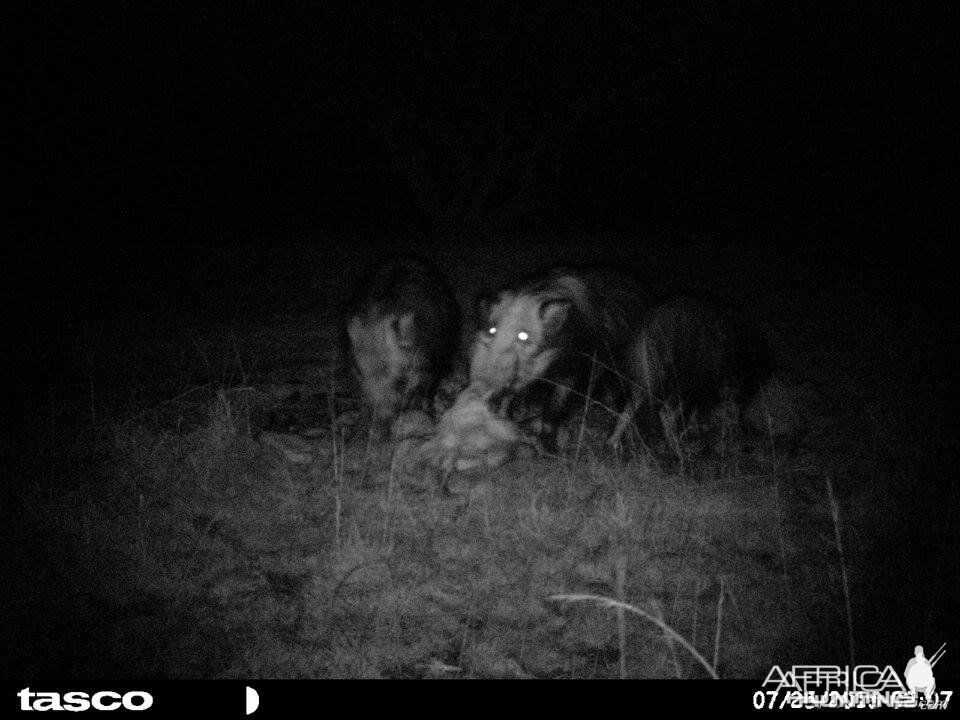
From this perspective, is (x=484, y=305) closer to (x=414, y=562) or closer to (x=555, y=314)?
(x=555, y=314)

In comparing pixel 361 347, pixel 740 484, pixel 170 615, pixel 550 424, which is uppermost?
pixel 361 347

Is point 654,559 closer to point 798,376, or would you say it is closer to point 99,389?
point 798,376

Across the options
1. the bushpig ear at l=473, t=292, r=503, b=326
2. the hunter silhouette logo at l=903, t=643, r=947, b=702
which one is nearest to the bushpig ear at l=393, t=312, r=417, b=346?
the bushpig ear at l=473, t=292, r=503, b=326

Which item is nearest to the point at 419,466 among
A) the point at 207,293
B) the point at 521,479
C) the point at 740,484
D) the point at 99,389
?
the point at 521,479

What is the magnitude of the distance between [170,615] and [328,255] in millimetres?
3143

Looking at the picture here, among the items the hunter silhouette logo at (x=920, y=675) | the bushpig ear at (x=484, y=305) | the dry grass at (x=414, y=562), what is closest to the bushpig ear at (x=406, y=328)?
the bushpig ear at (x=484, y=305)

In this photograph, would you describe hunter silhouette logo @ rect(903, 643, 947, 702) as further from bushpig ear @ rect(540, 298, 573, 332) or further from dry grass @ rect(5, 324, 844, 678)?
bushpig ear @ rect(540, 298, 573, 332)

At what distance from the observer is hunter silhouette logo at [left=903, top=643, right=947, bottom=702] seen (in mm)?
2654

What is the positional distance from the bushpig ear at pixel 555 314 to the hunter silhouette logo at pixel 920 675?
200 centimetres

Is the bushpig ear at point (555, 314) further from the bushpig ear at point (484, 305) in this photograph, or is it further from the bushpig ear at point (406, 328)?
the bushpig ear at point (406, 328)

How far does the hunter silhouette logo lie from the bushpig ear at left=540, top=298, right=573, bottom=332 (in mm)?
2002

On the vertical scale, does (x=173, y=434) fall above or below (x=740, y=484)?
above

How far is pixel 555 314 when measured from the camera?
3893 millimetres

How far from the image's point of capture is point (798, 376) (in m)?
4.80
